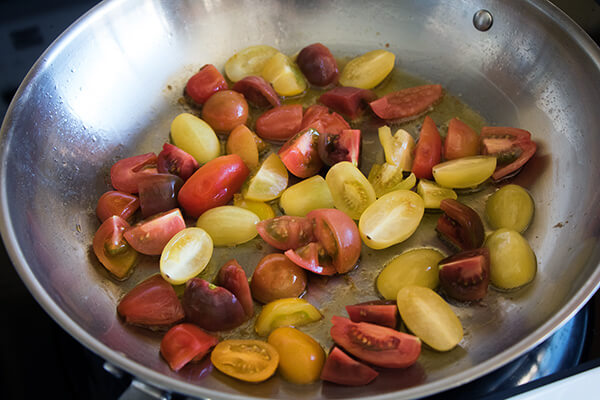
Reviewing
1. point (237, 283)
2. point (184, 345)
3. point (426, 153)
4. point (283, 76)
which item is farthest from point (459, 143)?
point (184, 345)

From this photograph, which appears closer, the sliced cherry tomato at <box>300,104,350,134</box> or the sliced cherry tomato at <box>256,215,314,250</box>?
the sliced cherry tomato at <box>256,215,314,250</box>

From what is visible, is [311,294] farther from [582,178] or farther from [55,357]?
[582,178]

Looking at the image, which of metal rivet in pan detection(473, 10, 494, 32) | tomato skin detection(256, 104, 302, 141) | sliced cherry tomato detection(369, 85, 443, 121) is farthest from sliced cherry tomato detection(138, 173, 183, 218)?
metal rivet in pan detection(473, 10, 494, 32)

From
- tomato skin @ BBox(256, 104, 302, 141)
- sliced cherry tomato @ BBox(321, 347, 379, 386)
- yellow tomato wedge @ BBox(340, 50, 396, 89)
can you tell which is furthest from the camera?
yellow tomato wedge @ BBox(340, 50, 396, 89)

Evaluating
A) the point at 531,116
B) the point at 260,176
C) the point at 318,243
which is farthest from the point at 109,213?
the point at 531,116

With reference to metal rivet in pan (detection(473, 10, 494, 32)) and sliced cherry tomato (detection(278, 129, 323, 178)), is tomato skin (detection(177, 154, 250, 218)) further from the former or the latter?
metal rivet in pan (detection(473, 10, 494, 32))

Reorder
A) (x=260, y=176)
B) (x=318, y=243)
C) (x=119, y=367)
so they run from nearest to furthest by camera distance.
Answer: (x=119, y=367)
(x=318, y=243)
(x=260, y=176)
